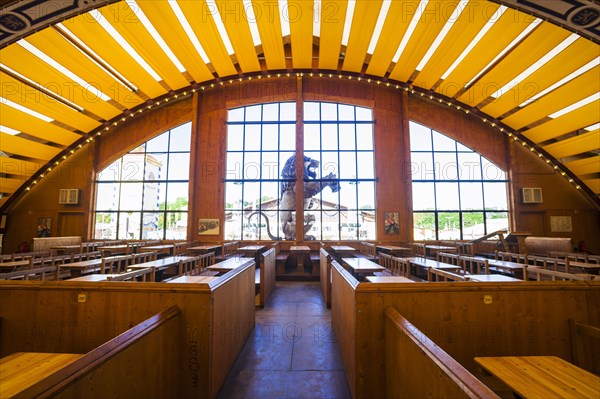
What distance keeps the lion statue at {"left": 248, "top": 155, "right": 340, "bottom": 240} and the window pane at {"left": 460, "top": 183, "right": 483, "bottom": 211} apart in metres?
4.53

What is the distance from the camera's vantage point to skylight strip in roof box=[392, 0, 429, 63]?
7081 mm

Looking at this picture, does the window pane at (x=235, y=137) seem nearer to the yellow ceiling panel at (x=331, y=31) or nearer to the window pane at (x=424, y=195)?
the yellow ceiling panel at (x=331, y=31)

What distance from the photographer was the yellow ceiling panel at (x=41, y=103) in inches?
302

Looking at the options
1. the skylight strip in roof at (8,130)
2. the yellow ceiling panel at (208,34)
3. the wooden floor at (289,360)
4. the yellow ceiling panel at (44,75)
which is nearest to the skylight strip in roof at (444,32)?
the yellow ceiling panel at (208,34)

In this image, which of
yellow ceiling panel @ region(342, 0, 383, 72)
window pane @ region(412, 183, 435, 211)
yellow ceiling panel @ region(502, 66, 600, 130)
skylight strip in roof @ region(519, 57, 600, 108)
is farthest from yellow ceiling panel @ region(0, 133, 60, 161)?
skylight strip in roof @ region(519, 57, 600, 108)

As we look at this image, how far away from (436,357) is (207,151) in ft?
33.3

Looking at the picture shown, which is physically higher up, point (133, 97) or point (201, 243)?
point (133, 97)

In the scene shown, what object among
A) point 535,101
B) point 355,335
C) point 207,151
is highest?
point 535,101

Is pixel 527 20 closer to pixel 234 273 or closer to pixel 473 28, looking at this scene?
pixel 473 28

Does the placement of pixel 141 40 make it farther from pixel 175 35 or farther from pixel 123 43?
pixel 175 35

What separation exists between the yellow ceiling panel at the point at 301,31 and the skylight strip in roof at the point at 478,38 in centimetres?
445

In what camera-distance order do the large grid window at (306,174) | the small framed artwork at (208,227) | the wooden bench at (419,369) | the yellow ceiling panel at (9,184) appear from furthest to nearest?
the large grid window at (306,174) < the small framed artwork at (208,227) < the yellow ceiling panel at (9,184) < the wooden bench at (419,369)

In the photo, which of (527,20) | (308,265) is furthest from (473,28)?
(308,265)

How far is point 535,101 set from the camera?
8523 mm
